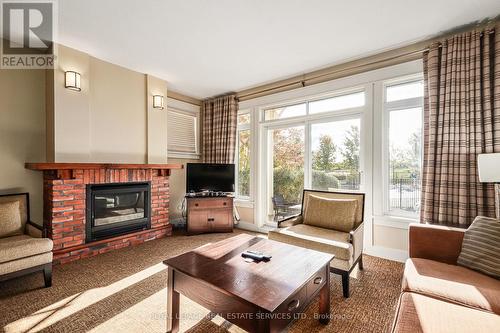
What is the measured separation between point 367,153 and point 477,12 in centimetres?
171

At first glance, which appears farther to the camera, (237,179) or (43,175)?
(237,179)

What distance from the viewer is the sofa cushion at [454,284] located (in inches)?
51.3

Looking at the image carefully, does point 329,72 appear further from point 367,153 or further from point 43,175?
point 43,175

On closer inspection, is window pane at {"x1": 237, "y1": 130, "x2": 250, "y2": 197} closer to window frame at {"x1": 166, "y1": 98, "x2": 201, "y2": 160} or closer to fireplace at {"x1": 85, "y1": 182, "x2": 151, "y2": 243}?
window frame at {"x1": 166, "y1": 98, "x2": 201, "y2": 160}

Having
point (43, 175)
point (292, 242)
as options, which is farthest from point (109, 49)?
point (292, 242)

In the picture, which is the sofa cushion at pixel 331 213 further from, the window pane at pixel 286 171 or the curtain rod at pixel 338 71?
the curtain rod at pixel 338 71

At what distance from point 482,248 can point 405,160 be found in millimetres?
1485

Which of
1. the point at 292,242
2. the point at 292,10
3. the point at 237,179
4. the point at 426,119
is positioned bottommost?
the point at 292,242

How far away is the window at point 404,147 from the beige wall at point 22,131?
4.53 m

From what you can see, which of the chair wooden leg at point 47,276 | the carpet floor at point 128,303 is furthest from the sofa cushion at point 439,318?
the chair wooden leg at point 47,276

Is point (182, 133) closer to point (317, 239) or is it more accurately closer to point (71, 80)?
point (71, 80)

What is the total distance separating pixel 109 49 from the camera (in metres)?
3.00

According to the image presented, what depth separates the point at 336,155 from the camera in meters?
3.54

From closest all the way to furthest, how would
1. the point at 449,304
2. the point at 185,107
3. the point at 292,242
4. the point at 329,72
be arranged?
the point at 449,304 → the point at 292,242 → the point at 329,72 → the point at 185,107
